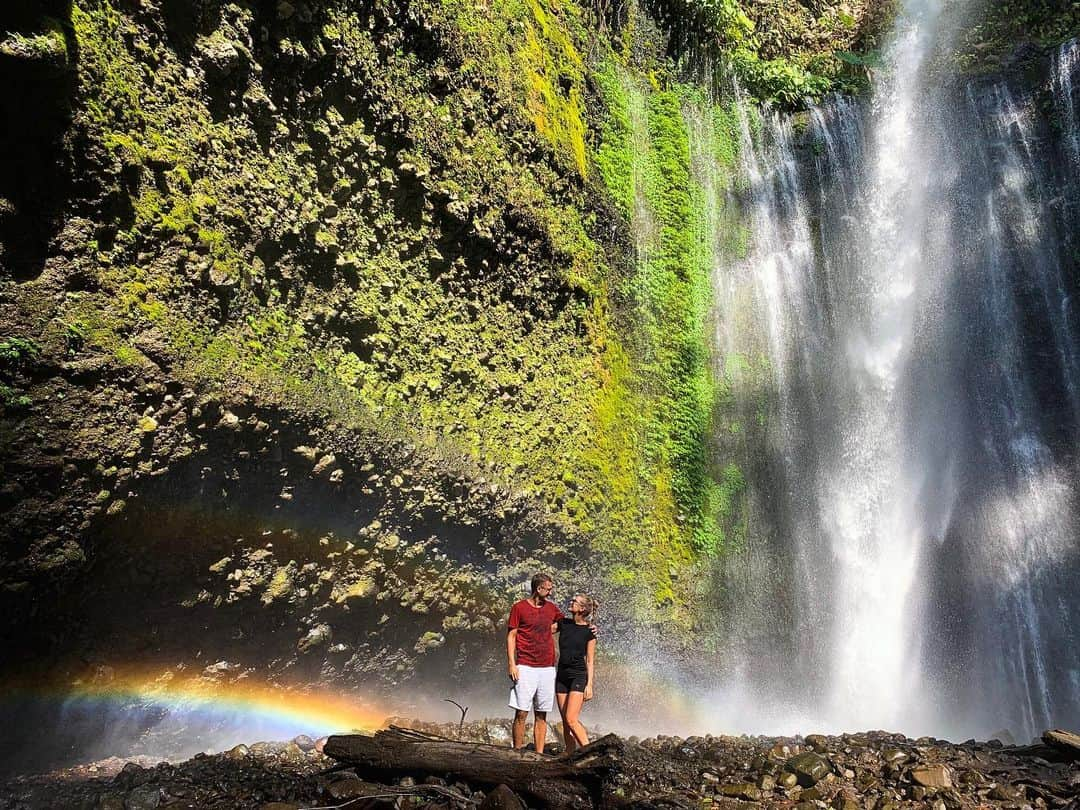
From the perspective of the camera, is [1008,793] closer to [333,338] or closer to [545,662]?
[545,662]

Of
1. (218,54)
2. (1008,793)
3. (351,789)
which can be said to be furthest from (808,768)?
(218,54)

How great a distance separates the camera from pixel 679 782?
5.20 meters

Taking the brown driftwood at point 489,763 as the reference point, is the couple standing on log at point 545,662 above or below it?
above

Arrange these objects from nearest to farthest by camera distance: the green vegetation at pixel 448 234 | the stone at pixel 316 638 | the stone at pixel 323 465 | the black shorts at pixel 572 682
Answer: the green vegetation at pixel 448 234
the black shorts at pixel 572 682
the stone at pixel 323 465
the stone at pixel 316 638

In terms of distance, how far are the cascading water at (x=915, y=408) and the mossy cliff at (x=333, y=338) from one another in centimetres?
177

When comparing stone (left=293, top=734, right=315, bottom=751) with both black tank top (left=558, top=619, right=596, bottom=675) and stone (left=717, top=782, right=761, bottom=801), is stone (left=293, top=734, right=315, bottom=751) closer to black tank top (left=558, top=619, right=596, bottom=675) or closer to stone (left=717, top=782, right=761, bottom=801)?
black tank top (left=558, top=619, right=596, bottom=675)

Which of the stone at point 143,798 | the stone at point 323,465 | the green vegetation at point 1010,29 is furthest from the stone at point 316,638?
the green vegetation at point 1010,29

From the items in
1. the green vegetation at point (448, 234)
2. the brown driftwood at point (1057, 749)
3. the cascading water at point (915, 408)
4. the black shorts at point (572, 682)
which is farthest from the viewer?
the cascading water at point (915, 408)

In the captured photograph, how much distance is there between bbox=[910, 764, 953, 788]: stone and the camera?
4.98m

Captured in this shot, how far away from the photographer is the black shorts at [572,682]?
214 inches

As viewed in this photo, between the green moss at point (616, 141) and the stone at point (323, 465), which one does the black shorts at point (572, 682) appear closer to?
the stone at point (323, 465)

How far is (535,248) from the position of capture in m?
9.12

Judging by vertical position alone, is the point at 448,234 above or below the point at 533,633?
above

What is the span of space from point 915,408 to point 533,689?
10.3 m
